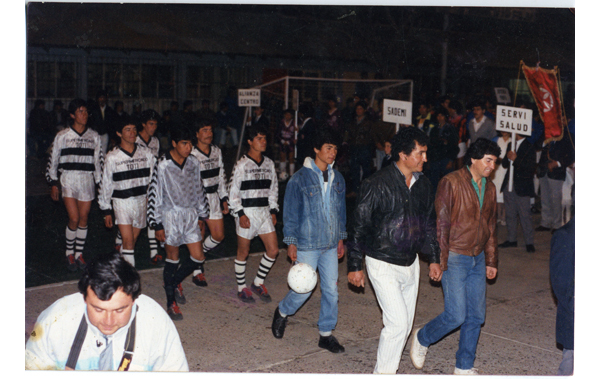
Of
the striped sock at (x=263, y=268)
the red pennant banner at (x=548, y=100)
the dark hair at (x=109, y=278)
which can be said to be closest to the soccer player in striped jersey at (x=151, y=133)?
the striped sock at (x=263, y=268)

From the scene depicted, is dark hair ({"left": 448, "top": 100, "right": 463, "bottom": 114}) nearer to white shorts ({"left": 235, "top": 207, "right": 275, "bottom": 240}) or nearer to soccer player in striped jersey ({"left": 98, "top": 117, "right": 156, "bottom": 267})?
white shorts ({"left": 235, "top": 207, "right": 275, "bottom": 240})

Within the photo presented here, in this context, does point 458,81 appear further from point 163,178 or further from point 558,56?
point 163,178

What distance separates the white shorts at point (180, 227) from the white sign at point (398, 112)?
5.01m

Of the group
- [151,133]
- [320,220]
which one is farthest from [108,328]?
[151,133]

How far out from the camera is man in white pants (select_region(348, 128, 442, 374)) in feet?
15.9

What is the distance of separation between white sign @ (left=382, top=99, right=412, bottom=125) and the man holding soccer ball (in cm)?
498

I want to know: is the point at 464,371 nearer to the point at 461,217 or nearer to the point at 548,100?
the point at 461,217

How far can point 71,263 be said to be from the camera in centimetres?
819

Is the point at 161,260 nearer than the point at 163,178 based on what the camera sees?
No

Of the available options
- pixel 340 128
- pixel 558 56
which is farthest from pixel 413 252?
pixel 558 56

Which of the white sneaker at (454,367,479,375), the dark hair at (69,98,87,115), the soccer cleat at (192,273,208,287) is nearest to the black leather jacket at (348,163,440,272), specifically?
the white sneaker at (454,367,479,375)

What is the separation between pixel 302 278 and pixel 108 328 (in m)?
2.28

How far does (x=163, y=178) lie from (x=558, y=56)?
24191 millimetres

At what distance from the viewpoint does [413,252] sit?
498cm
